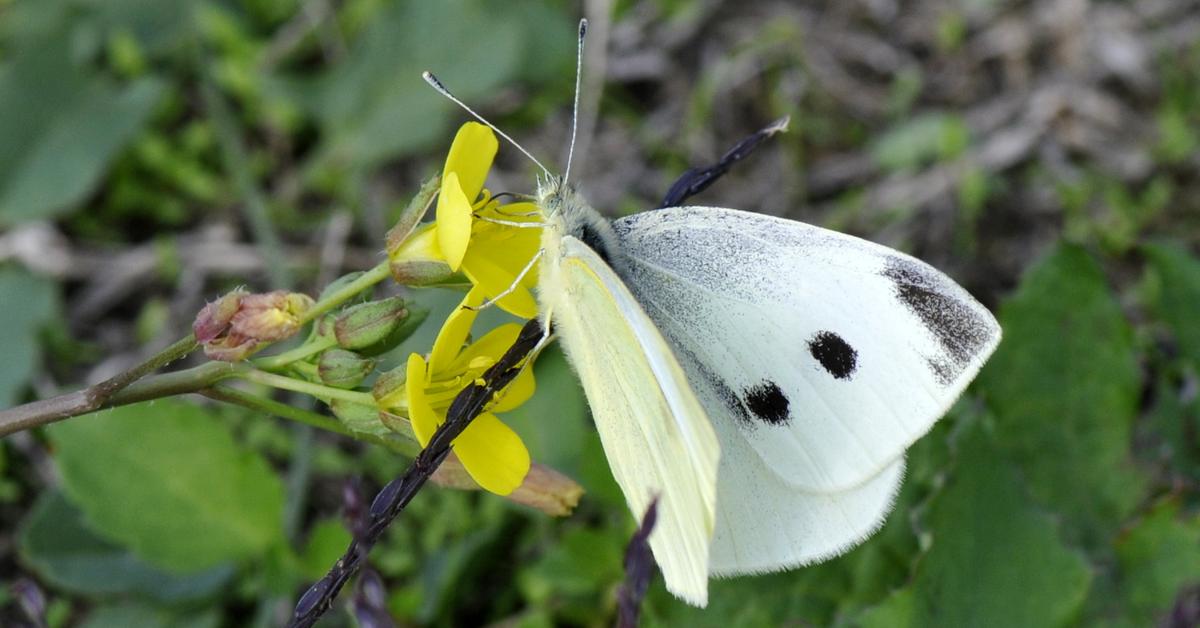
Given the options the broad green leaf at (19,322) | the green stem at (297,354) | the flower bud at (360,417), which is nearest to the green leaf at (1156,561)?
the flower bud at (360,417)

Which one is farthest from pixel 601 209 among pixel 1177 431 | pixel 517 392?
pixel 517 392

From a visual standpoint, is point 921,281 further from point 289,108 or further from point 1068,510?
point 289,108

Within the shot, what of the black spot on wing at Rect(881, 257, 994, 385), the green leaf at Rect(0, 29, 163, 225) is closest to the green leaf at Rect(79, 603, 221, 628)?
the green leaf at Rect(0, 29, 163, 225)

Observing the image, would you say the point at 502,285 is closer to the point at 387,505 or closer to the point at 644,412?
the point at 644,412

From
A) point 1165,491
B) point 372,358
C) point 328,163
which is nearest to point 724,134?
point 328,163

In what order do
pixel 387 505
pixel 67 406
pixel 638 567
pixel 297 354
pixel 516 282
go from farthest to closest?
pixel 516 282 < pixel 297 354 < pixel 67 406 < pixel 387 505 < pixel 638 567
